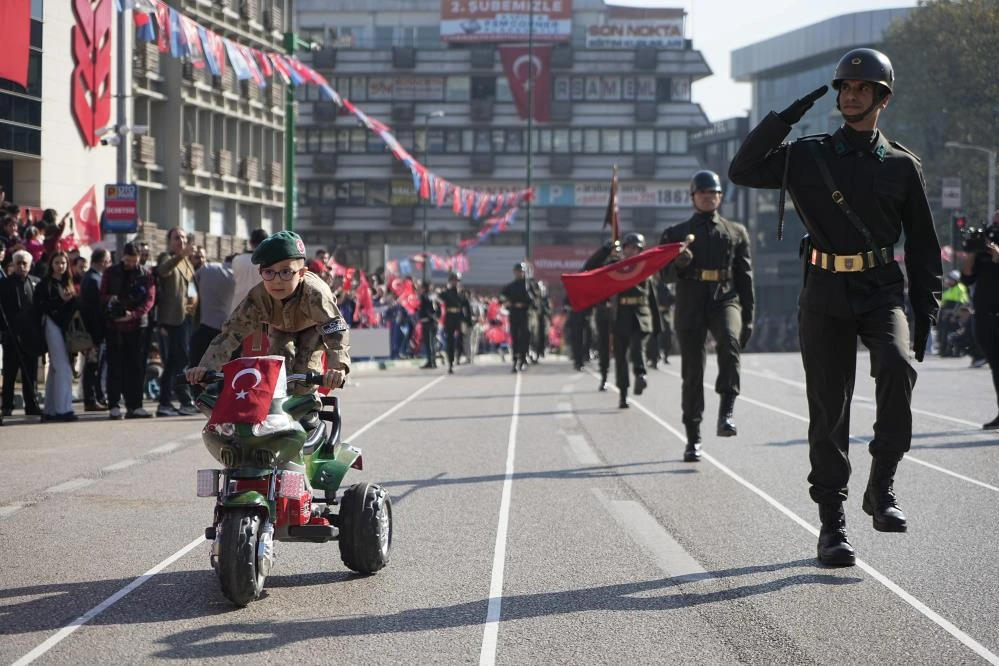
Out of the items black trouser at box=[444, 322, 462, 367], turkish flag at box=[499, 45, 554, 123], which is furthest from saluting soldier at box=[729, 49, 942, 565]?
turkish flag at box=[499, 45, 554, 123]

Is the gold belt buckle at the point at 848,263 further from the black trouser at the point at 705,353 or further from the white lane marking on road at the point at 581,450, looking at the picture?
the white lane marking on road at the point at 581,450

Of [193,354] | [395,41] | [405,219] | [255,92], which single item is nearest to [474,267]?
[405,219]

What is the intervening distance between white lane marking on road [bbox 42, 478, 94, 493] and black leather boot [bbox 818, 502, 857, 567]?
212 inches

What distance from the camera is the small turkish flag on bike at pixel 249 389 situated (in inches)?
262

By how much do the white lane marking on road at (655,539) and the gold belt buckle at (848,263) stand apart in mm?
1491

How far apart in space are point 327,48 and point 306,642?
92710 mm

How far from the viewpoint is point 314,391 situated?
→ 7293mm

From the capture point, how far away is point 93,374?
18219 mm

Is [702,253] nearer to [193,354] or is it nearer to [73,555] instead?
[73,555]

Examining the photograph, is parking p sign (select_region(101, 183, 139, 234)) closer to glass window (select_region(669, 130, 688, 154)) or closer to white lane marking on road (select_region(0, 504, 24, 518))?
white lane marking on road (select_region(0, 504, 24, 518))

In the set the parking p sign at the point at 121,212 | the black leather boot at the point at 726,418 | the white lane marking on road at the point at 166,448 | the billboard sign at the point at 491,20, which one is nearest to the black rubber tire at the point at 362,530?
the black leather boot at the point at 726,418

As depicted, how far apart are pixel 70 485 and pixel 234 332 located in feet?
13.9

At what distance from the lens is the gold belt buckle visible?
739 centimetres

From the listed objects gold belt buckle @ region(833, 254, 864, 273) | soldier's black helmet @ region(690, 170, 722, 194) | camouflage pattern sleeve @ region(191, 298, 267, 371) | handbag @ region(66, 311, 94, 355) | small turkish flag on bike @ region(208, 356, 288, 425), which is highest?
soldier's black helmet @ region(690, 170, 722, 194)
